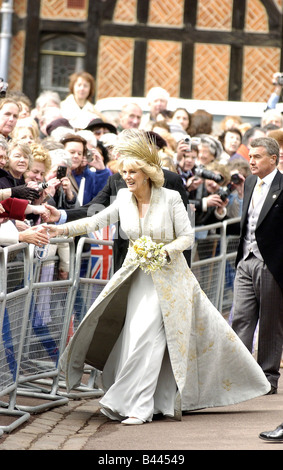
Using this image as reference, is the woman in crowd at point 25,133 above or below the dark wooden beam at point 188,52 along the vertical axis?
below

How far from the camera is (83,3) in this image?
28281 mm

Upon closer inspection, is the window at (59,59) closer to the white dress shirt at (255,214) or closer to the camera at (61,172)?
the camera at (61,172)

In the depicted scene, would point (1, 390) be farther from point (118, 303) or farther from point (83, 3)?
point (83, 3)

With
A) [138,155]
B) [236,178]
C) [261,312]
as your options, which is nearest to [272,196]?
[261,312]

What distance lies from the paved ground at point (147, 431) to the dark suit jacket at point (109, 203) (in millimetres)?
1257

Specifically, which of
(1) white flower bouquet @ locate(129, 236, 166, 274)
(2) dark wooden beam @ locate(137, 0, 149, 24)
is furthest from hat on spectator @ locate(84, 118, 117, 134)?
(2) dark wooden beam @ locate(137, 0, 149, 24)

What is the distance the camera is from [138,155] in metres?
8.66

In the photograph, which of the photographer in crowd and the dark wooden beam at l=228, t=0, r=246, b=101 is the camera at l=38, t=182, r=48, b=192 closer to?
the photographer in crowd

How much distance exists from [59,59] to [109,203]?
63.4 feet

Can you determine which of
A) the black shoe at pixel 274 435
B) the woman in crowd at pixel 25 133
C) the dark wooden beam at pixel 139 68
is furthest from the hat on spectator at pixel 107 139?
the dark wooden beam at pixel 139 68

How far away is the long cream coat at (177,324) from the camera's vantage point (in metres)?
8.63

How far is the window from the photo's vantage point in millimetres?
28422
